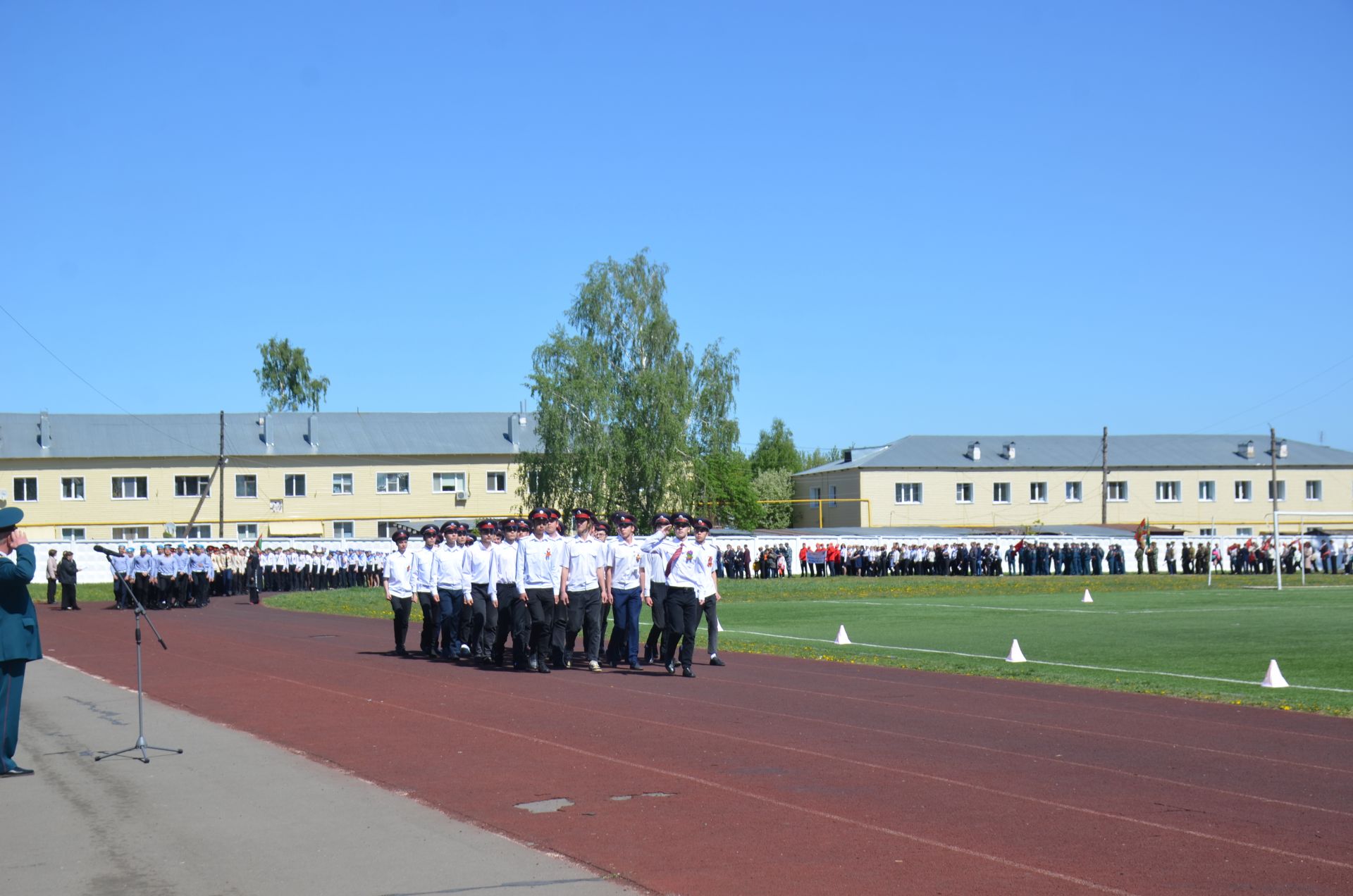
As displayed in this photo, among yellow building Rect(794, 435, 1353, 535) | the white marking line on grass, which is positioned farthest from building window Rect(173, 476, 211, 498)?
the white marking line on grass

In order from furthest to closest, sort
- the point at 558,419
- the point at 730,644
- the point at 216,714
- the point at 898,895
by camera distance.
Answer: the point at 558,419, the point at 730,644, the point at 216,714, the point at 898,895

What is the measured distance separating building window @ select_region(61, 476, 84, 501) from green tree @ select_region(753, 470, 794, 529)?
43328 millimetres

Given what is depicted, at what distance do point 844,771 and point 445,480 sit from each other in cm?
7355

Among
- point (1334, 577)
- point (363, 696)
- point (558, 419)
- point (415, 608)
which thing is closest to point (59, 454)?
point (558, 419)

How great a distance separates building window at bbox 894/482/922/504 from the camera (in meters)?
83.0

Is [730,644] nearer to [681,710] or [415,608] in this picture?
[681,710]

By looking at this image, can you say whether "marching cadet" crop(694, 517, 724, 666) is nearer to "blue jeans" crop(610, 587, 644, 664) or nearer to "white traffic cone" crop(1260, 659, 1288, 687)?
"blue jeans" crop(610, 587, 644, 664)

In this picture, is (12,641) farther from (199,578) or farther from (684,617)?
(199,578)

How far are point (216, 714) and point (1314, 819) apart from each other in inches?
363

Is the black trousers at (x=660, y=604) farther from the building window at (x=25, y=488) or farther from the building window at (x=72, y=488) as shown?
the building window at (x=25, y=488)

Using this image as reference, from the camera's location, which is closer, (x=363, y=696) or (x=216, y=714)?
(x=216, y=714)

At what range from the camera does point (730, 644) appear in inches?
858

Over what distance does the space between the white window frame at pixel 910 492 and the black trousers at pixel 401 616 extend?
6495cm

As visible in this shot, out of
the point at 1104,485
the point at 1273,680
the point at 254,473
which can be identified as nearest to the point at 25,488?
the point at 254,473
